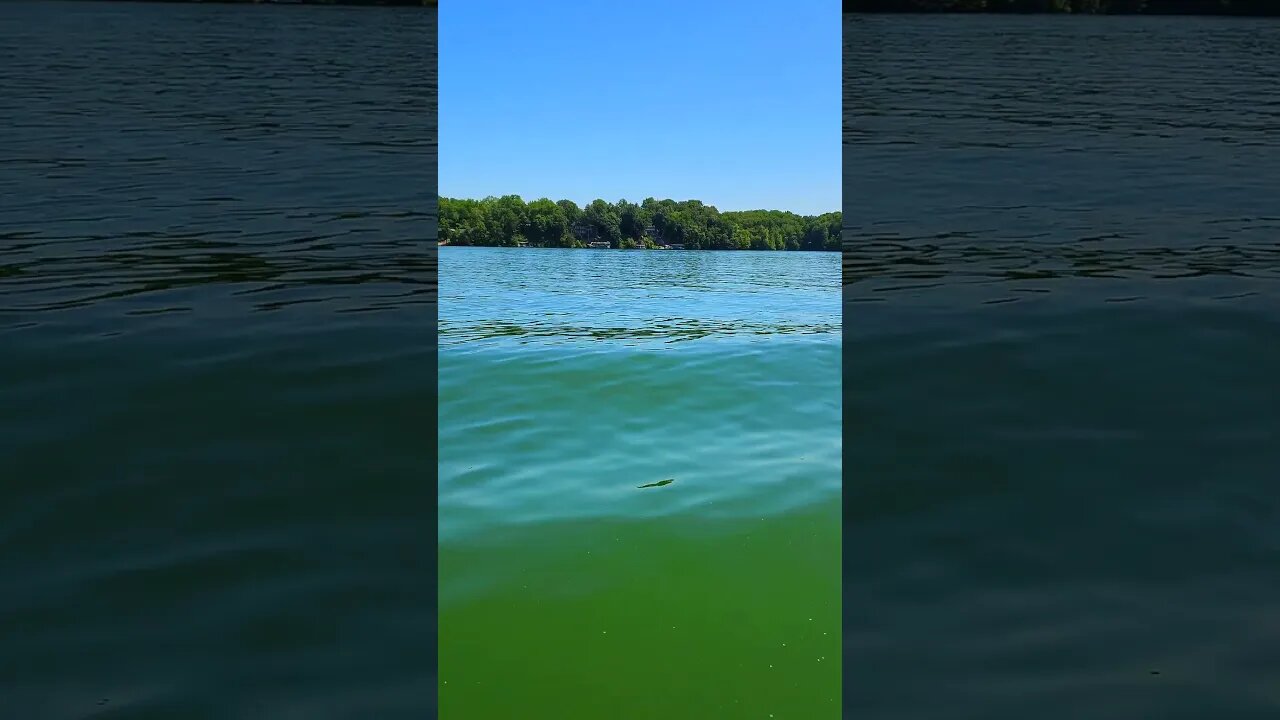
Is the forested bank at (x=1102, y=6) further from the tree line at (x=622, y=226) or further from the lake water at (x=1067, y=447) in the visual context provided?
the lake water at (x=1067, y=447)

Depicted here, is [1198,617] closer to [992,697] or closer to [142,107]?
[992,697]

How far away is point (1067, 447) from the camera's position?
3.43m

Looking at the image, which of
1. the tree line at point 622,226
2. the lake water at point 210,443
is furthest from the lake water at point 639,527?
the tree line at point 622,226

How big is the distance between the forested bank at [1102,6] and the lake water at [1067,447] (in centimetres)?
2069

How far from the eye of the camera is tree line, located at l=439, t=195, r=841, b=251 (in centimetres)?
3106

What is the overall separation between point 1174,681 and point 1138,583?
0.51 m

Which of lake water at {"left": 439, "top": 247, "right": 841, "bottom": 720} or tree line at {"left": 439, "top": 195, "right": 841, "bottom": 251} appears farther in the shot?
tree line at {"left": 439, "top": 195, "right": 841, "bottom": 251}

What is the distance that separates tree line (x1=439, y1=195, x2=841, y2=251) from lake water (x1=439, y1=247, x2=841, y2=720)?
2522 centimetres

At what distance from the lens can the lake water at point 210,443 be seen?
2.13 m

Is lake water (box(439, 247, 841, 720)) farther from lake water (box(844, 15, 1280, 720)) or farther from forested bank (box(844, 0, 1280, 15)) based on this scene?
forested bank (box(844, 0, 1280, 15))

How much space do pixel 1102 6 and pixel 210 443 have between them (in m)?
35.3

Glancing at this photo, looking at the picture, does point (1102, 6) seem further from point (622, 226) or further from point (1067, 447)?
point (1067, 447)

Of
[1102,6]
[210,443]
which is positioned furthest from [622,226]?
[210,443]

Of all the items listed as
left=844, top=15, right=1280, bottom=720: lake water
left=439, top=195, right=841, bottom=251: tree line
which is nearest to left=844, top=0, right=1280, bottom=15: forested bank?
left=439, top=195, right=841, bottom=251: tree line
